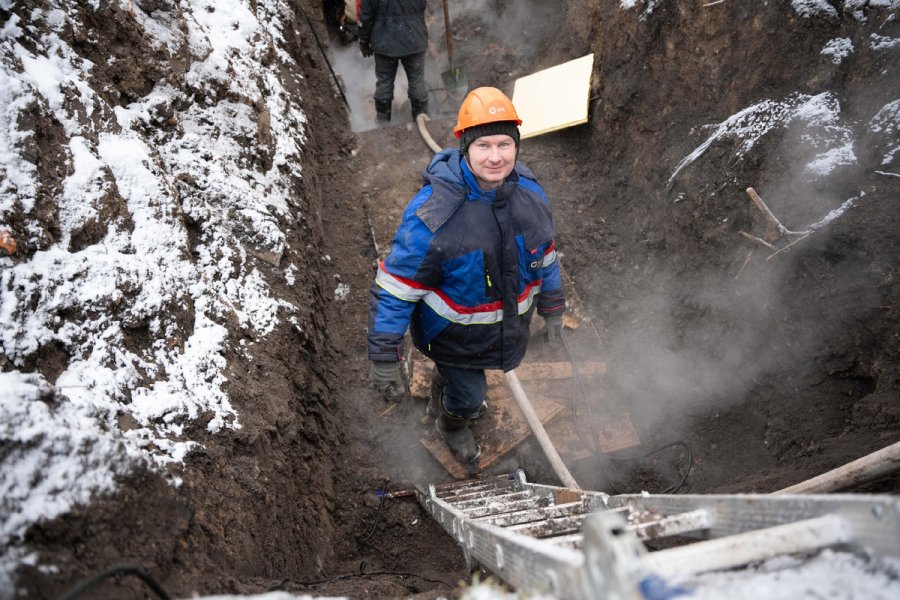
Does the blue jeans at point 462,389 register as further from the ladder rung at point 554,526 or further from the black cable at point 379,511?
the ladder rung at point 554,526

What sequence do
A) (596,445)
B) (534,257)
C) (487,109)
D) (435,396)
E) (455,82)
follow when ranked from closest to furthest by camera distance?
(487,109) → (534,257) → (596,445) → (435,396) → (455,82)

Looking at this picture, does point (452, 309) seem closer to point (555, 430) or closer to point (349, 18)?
point (555, 430)

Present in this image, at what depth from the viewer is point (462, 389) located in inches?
138

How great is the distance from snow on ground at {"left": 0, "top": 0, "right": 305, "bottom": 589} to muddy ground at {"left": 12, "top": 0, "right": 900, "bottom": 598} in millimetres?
190

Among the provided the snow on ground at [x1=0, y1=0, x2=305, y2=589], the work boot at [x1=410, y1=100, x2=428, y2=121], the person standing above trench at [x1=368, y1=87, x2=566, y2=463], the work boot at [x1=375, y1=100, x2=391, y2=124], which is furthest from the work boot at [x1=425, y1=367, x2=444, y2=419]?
the work boot at [x1=375, y1=100, x2=391, y2=124]

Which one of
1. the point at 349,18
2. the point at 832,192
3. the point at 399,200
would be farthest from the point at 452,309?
the point at 349,18

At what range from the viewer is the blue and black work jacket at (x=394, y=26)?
20.9ft

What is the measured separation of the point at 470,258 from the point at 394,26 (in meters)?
Answer: 4.86

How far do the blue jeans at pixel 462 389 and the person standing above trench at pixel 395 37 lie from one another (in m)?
4.67

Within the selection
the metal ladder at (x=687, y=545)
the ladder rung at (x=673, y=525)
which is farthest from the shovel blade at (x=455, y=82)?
the ladder rung at (x=673, y=525)

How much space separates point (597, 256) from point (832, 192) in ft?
6.90

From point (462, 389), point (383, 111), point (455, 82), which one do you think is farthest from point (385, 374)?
point (455, 82)

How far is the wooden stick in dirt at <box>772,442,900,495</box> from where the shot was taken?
2049mm

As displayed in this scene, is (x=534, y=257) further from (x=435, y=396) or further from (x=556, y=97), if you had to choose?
(x=556, y=97)
